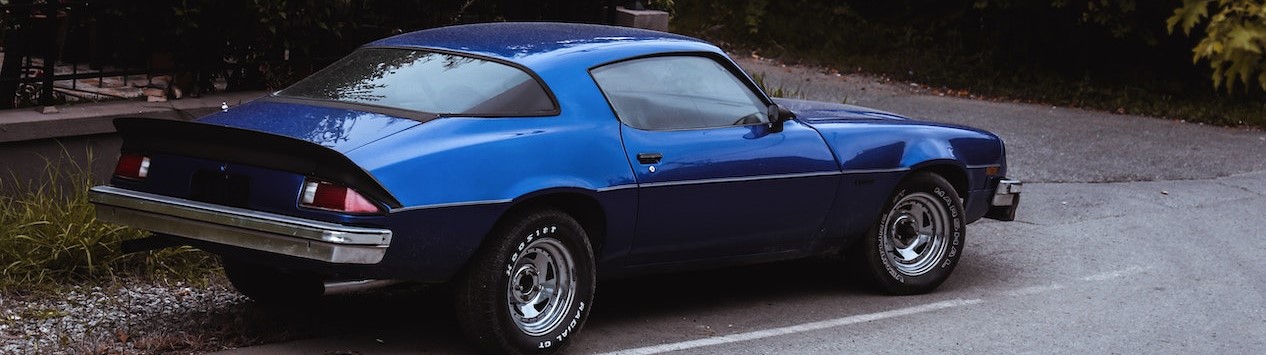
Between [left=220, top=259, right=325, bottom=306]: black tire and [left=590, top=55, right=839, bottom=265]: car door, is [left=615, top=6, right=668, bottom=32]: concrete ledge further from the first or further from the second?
[left=220, top=259, right=325, bottom=306]: black tire

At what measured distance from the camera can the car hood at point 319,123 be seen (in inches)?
222

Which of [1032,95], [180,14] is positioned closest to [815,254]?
[180,14]

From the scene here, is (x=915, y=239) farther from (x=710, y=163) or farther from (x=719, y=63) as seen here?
(x=710, y=163)

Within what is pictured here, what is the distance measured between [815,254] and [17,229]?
367cm

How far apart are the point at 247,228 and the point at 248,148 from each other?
31 centimetres

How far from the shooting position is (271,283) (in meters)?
6.62

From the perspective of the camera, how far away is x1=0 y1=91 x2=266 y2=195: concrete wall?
25.7 ft

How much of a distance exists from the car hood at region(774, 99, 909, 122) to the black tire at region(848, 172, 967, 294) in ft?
1.36

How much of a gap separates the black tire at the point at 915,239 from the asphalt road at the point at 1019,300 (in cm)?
11

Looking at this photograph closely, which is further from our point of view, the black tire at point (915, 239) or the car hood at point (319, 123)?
the black tire at point (915, 239)

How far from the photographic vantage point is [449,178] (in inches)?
221

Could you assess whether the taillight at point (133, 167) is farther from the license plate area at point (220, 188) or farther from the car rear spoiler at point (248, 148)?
the license plate area at point (220, 188)

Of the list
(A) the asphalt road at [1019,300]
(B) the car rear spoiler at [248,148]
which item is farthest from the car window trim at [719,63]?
(B) the car rear spoiler at [248,148]

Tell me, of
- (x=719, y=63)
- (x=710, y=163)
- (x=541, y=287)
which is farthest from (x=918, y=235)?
(x=541, y=287)
